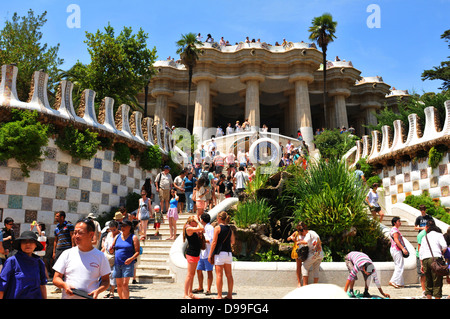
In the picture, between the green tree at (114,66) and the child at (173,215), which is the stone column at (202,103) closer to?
the green tree at (114,66)

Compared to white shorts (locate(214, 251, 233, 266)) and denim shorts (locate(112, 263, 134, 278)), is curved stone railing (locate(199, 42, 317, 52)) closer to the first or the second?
white shorts (locate(214, 251, 233, 266))

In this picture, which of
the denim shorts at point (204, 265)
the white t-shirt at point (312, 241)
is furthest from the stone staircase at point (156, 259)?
the white t-shirt at point (312, 241)

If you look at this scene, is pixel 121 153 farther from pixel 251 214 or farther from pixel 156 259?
pixel 251 214

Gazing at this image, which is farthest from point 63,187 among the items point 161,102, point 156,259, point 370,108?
point 370,108

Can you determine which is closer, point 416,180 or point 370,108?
point 416,180

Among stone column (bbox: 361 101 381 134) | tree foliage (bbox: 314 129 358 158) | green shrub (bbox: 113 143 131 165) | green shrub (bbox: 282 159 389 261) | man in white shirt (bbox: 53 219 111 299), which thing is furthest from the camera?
stone column (bbox: 361 101 381 134)

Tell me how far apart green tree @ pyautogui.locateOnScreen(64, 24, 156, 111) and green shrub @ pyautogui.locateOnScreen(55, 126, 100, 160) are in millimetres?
9737

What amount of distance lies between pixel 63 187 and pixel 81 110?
3.16 metres

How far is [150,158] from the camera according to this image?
17.1m

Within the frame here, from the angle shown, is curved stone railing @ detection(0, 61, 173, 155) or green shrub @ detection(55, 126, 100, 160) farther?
green shrub @ detection(55, 126, 100, 160)

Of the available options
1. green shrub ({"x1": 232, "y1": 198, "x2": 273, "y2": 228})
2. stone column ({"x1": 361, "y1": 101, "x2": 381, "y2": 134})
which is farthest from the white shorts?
stone column ({"x1": 361, "y1": 101, "x2": 381, "y2": 134})

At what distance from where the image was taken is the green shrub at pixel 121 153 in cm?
1539

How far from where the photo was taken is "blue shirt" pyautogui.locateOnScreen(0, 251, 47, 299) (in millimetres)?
3975
